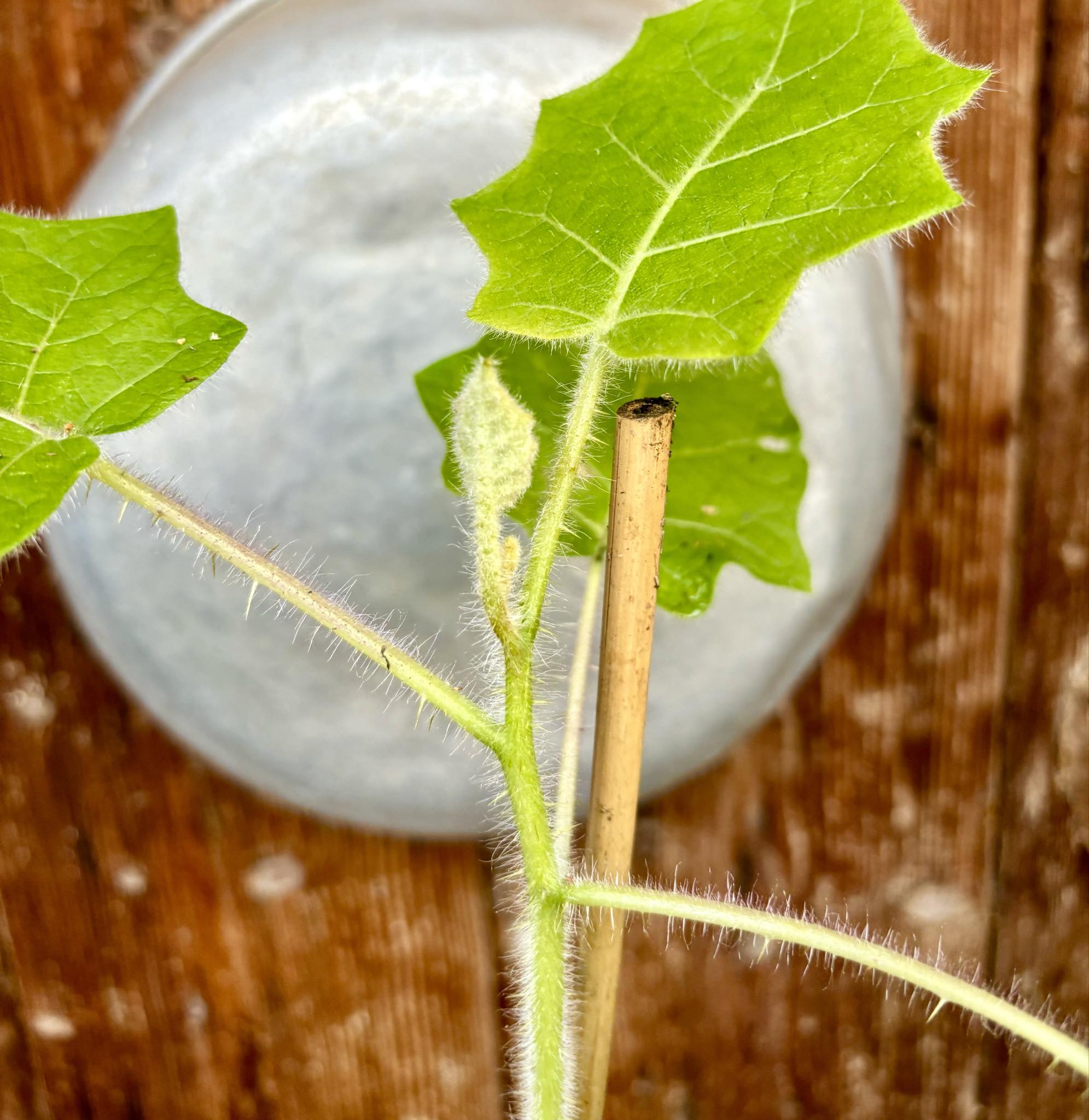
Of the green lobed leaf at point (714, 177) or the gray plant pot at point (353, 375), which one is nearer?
the green lobed leaf at point (714, 177)

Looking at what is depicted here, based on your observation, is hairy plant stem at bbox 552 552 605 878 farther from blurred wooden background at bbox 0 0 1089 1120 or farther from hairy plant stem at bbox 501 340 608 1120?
blurred wooden background at bbox 0 0 1089 1120

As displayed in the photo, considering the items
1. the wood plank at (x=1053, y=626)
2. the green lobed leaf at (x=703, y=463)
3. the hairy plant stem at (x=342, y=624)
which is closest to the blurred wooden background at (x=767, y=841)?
the wood plank at (x=1053, y=626)

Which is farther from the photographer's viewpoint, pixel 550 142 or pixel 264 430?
pixel 264 430

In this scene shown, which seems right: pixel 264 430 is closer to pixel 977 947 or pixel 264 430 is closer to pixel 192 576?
pixel 192 576

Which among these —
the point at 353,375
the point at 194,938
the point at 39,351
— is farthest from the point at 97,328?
the point at 194,938

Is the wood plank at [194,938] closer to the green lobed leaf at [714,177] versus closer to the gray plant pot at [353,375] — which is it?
the gray plant pot at [353,375]

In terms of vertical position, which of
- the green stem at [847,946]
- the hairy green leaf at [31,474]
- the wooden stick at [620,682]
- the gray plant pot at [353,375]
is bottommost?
the green stem at [847,946]

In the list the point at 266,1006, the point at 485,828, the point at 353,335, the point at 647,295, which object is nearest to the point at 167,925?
the point at 266,1006

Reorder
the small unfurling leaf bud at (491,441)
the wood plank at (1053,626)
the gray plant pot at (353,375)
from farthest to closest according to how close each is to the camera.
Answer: the wood plank at (1053,626)
the gray plant pot at (353,375)
the small unfurling leaf bud at (491,441)
